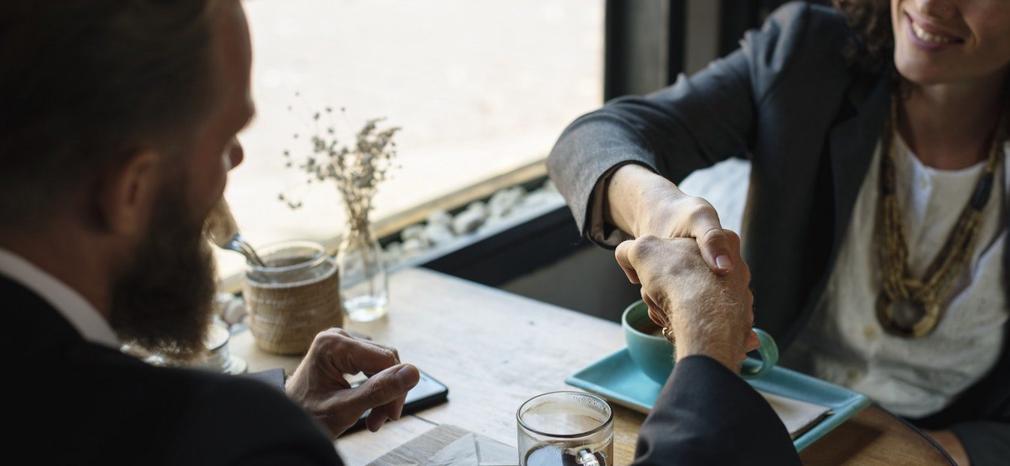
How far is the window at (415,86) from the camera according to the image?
199 centimetres

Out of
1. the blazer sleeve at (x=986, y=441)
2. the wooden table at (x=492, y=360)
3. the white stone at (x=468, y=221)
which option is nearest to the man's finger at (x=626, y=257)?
the wooden table at (x=492, y=360)

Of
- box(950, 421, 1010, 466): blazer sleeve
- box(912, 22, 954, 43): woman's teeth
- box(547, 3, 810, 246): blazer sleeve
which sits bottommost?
box(950, 421, 1010, 466): blazer sleeve

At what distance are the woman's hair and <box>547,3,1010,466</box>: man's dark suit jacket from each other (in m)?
0.02

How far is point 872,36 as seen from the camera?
1655mm

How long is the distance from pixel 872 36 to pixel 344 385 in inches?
42.2

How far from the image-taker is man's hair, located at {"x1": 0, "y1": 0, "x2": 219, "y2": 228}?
66 centimetres

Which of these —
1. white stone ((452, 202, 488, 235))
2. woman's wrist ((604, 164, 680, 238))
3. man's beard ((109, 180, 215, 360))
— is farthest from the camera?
white stone ((452, 202, 488, 235))

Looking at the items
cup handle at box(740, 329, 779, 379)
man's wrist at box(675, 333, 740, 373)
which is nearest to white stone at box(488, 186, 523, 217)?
cup handle at box(740, 329, 779, 379)

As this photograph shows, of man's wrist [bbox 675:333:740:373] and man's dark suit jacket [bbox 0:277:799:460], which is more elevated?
A: man's dark suit jacket [bbox 0:277:799:460]

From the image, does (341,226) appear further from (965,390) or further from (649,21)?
(965,390)

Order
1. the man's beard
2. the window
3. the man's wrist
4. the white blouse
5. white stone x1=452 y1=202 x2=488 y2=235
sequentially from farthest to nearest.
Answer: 1. white stone x1=452 y1=202 x2=488 y2=235
2. the window
3. the white blouse
4. the man's wrist
5. the man's beard

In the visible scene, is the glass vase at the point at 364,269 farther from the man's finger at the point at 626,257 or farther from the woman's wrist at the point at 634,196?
the man's finger at the point at 626,257

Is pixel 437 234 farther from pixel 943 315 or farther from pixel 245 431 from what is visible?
pixel 245 431

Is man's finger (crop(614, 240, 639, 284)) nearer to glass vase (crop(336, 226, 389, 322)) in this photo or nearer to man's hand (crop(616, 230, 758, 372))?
man's hand (crop(616, 230, 758, 372))
